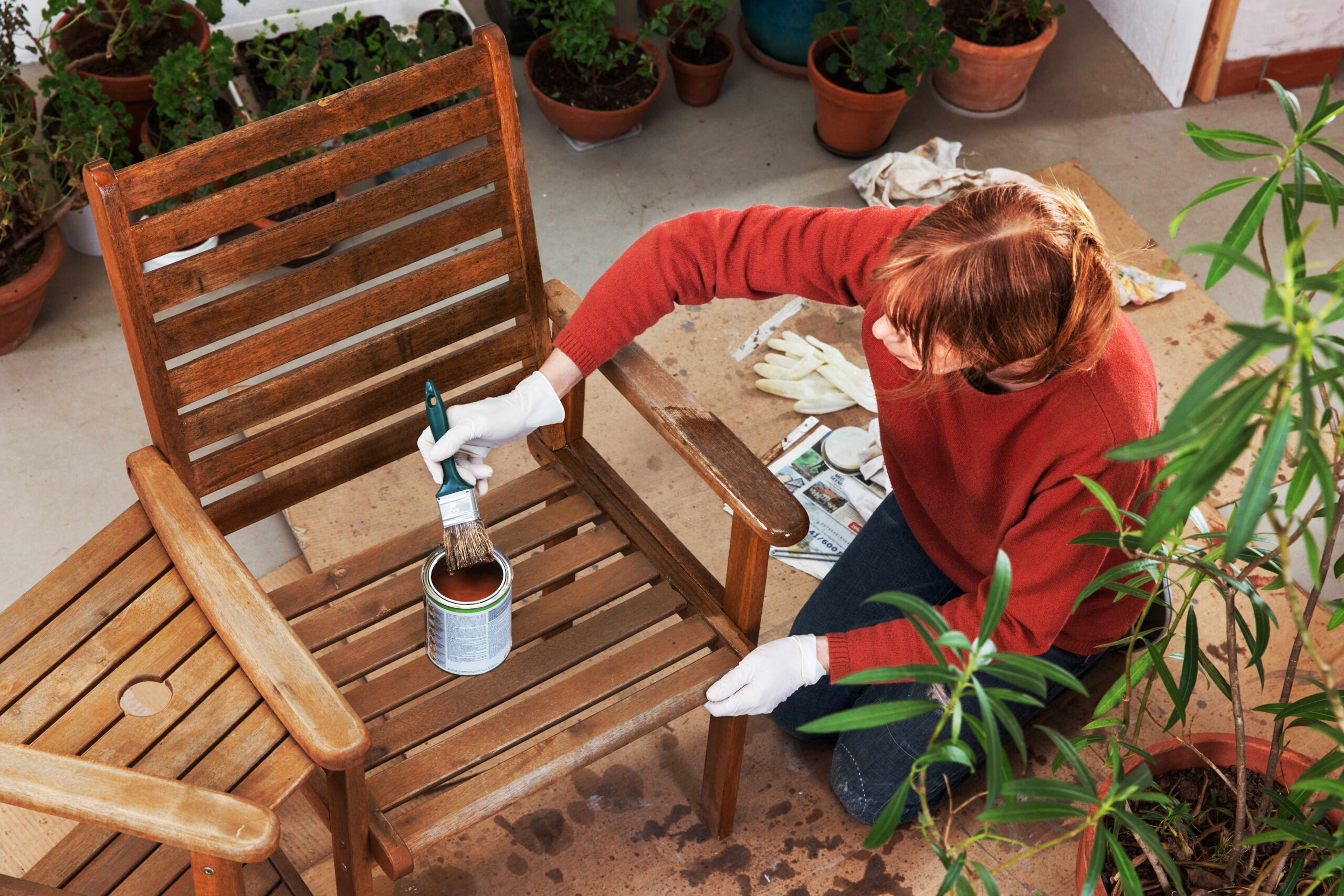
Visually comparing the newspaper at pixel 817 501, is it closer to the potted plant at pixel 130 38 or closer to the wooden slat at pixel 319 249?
the wooden slat at pixel 319 249

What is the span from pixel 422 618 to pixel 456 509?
28 cm

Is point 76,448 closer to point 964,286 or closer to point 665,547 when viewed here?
point 665,547

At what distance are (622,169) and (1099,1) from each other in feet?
5.28

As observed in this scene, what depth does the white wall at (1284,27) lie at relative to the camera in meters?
3.09

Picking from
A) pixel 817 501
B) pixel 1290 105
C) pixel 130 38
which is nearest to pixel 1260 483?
pixel 1290 105

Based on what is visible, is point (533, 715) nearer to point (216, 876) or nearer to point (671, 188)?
point (216, 876)

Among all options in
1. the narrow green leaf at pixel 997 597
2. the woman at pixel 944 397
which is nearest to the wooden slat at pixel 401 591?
the woman at pixel 944 397

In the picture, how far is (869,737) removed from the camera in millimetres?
1791

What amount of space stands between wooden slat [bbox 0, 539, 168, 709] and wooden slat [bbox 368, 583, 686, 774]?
0.33 m

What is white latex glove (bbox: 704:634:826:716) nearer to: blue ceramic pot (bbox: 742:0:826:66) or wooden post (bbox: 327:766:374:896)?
wooden post (bbox: 327:766:374:896)

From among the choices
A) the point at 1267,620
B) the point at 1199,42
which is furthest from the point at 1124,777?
the point at 1199,42

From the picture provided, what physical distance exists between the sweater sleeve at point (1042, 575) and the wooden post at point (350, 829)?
542 mm

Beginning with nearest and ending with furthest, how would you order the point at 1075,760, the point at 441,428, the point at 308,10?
1. the point at 1075,760
2. the point at 441,428
3. the point at 308,10

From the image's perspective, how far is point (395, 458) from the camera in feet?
5.65
